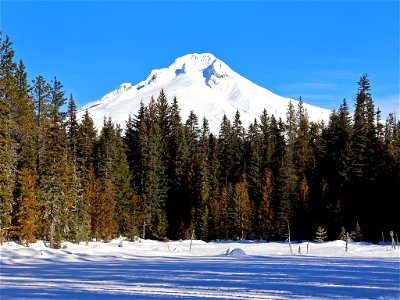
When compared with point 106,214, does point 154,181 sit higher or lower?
higher

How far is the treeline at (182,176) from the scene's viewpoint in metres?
39.7

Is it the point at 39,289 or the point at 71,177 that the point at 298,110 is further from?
the point at 39,289

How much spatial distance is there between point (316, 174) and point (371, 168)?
895 cm

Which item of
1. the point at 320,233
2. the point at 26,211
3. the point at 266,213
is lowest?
the point at 320,233

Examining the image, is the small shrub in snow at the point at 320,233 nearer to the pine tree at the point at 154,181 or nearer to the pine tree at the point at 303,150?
the pine tree at the point at 303,150

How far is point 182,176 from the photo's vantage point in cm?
7281

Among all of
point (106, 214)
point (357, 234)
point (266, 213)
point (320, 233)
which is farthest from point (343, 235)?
point (106, 214)

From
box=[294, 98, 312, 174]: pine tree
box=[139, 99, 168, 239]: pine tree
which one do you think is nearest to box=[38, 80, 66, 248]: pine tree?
box=[139, 99, 168, 239]: pine tree

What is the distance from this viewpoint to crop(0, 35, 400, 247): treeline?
39.7 meters

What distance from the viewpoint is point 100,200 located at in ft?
178

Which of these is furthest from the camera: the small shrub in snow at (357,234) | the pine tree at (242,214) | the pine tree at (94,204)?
the pine tree at (242,214)

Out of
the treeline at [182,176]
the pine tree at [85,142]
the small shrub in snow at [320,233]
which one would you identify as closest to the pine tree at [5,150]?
the treeline at [182,176]

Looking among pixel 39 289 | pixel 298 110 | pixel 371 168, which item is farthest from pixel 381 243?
pixel 39 289

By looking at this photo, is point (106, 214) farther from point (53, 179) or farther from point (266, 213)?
point (266, 213)
